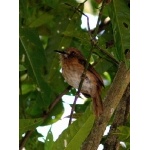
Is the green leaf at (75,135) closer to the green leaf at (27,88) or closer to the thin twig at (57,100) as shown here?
the thin twig at (57,100)

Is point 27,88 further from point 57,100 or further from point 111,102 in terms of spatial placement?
point 111,102

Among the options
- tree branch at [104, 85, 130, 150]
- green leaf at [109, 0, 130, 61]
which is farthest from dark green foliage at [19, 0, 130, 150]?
tree branch at [104, 85, 130, 150]

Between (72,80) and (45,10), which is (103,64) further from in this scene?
(45,10)

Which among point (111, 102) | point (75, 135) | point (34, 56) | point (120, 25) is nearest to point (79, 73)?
point (34, 56)

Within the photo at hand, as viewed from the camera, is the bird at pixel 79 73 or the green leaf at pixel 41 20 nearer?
the bird at pixel 79 73

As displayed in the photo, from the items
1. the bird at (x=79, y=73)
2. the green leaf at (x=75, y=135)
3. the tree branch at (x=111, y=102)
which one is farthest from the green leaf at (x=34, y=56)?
the green leaf at (x=75, y=135)

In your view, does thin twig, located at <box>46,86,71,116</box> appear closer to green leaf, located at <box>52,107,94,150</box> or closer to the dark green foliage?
the dark green foliage
